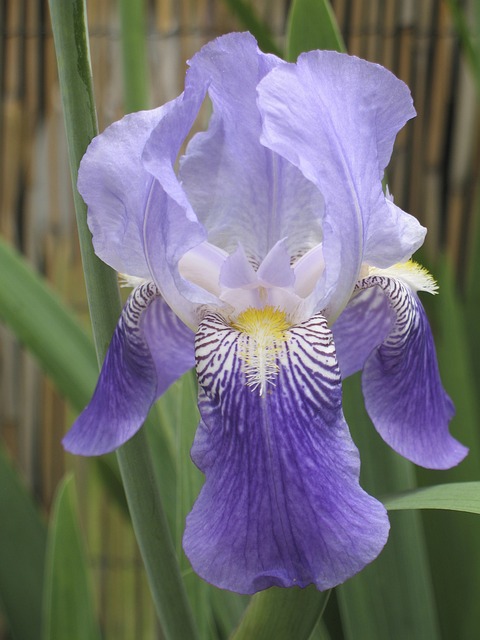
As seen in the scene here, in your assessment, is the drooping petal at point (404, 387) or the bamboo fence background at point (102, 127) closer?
the drooping petal at point (404, 387)

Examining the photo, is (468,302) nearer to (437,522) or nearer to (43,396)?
(437,522)

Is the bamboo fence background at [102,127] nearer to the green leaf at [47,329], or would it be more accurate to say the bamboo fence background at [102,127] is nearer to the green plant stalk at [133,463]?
the green leaf at [47,329]

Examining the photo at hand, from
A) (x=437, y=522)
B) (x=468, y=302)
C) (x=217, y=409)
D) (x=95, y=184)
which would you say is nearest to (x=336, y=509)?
(x=217, y=409)

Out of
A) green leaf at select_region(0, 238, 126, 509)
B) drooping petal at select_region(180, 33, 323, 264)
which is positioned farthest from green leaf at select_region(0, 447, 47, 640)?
drooping petal at select_region(180, 33, 323, 264)

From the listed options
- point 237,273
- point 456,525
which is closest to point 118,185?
point 237,273

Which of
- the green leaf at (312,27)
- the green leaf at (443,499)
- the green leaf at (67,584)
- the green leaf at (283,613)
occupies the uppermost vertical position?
the green leaf at (312,27)

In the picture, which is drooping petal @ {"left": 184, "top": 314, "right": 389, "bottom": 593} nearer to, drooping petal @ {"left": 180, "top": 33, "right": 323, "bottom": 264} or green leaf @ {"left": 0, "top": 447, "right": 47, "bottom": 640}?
drooping petal @ {"left": 180, "top": 33, "right": 323, "bottom": 264}

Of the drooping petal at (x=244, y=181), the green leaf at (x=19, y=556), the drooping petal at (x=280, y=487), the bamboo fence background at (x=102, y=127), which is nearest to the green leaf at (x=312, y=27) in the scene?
the drooping petal at (x=244, y=181)
